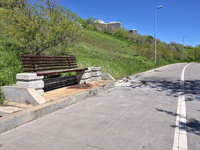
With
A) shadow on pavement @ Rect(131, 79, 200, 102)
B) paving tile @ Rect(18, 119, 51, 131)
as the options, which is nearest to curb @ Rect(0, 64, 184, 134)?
paving tile @ Rect(18, 119, 51, 131)

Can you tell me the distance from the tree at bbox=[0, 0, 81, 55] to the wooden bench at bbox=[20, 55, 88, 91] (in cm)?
130

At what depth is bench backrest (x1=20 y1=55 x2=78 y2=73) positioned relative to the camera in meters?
5.12

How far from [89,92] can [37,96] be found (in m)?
2.01

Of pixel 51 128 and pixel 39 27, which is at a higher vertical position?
pixel 39 27

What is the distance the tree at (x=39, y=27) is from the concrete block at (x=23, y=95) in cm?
356

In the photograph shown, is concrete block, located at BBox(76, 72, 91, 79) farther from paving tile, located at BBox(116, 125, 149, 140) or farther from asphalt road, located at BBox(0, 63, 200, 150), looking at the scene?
paving tile, located at BBox(116, 125, 149, 140)

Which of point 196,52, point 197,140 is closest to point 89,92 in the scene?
point 197,140

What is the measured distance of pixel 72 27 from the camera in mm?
8906

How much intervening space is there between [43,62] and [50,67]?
693 millimetres

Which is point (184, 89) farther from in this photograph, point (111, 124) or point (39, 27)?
point (39, 27)

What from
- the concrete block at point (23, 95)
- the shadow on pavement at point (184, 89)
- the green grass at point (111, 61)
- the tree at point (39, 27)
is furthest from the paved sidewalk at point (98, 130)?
the green grass at point (111, 61)

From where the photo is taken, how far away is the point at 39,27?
780cm

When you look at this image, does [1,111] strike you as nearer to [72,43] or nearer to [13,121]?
[13,121]

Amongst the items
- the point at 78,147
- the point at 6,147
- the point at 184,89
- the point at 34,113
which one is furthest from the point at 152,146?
the point at 184,89
